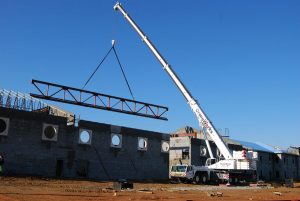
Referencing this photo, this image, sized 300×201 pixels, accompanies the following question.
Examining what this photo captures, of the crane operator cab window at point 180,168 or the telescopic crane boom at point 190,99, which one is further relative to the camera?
the telescopic crane boom at point 190,99

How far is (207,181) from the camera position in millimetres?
38188

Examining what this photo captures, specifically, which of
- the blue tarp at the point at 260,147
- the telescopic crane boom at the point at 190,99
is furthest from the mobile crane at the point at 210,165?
the blue tarp at the point at 260,147

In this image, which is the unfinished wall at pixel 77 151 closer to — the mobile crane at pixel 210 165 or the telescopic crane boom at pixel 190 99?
the mobile crane at pixel 210 165

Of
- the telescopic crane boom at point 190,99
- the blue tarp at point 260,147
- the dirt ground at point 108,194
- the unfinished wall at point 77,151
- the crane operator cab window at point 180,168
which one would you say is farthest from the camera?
the blue tarp at point 260,147

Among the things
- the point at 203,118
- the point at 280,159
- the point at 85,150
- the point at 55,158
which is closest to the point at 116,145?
the point at 85,150

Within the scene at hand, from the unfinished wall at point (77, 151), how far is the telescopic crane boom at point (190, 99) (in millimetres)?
8491

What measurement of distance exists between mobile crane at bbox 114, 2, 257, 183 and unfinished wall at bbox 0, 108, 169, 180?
680cm

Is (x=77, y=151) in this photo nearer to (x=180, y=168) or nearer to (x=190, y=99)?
(x=180, y=168)

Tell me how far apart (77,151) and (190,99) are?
1278 cm

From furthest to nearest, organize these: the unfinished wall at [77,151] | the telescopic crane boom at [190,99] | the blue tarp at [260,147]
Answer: the blue tarp at [260,147]
the telescopic crane boom at [190,99]
the unfinished wall at [77,151]

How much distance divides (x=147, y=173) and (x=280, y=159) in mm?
33239

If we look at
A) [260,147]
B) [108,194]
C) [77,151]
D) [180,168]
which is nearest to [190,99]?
[180,168]

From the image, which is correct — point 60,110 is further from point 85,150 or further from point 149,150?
point 149,150

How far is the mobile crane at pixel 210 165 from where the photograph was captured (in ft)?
123
